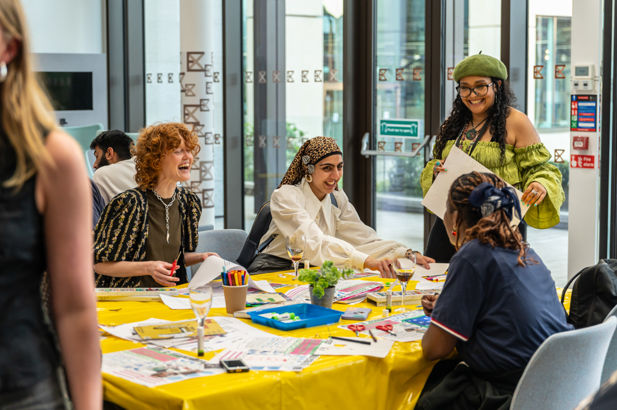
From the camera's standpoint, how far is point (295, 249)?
11.0 ft

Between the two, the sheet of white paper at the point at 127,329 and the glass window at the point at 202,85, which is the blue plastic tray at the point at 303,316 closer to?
the sheet of white paper at the point at 127,329

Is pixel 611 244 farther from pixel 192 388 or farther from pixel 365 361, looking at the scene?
pixel 192 388

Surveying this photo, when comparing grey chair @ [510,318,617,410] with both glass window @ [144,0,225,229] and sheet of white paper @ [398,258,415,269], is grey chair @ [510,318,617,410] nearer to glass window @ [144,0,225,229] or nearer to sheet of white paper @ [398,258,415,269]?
sheet of white paper @ [398,258,415,269]

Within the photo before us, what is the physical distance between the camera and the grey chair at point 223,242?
13.2 ft

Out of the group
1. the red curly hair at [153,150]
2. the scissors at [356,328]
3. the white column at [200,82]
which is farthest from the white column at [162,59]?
the scissors at [356,328]

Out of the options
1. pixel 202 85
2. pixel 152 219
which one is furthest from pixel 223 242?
pixel 202 85

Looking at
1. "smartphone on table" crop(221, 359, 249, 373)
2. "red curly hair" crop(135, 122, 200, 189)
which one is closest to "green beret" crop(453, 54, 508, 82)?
"red curly hair" crop(135, 122, 200, 189)

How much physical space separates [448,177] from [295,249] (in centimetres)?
84

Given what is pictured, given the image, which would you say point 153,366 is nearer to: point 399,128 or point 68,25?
point 399,128

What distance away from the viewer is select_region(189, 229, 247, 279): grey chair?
4016 mm

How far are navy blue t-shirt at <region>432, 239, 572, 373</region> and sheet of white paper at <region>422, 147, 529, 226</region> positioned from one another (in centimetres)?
119

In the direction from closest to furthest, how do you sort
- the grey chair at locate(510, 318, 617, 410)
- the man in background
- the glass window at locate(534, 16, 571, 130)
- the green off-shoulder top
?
1. the grey chair at locate(510, 318, 617, 410)
2. the green off-shoulder top
3. the man in background
4. the glass window at locate(534, 16, 571, 130)

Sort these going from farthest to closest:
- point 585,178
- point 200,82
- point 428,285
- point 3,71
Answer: point 200,82
point 585,178
point 428,285
point 3,71

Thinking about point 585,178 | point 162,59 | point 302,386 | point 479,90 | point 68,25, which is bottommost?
point 302,386
